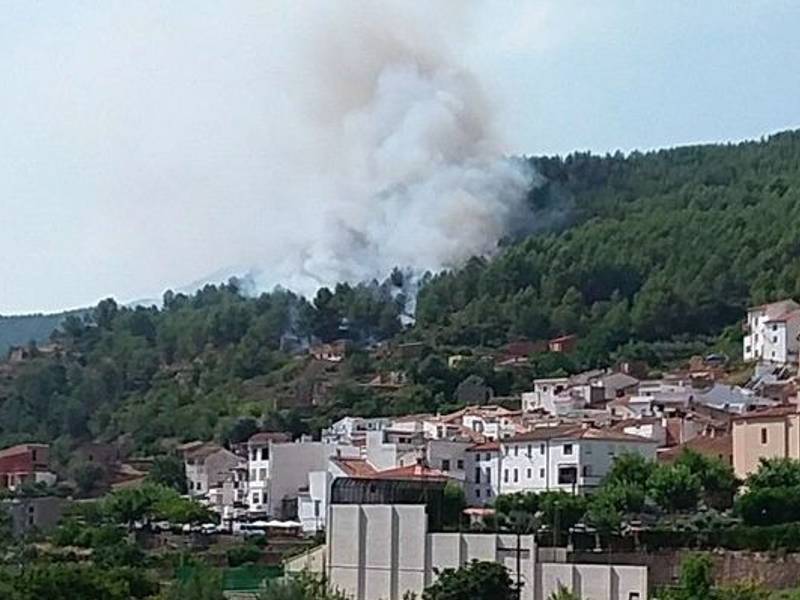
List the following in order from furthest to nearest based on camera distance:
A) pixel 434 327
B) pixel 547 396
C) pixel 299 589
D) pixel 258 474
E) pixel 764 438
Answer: pixel 434 327 → pixel 547 396 → pixel 258 474 → pixel 764 438 → pixel 299 589

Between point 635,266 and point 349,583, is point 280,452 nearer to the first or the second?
point 349,583

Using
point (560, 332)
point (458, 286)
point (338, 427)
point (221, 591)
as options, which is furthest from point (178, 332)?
point (221, 591)

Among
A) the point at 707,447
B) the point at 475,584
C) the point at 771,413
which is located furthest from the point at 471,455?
the point at 475,584

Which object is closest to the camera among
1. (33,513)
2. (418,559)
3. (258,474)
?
(418,559)

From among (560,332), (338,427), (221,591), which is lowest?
(221,591)

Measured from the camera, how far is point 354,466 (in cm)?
5116

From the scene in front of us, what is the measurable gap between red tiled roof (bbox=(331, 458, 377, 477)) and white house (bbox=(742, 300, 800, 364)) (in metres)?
17.6

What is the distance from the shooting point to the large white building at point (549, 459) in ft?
154

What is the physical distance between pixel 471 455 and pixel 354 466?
3.01 m

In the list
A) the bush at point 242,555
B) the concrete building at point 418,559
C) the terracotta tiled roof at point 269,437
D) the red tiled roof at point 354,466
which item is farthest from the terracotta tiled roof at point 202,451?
the concrete building at point 418,559

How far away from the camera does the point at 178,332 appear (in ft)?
294

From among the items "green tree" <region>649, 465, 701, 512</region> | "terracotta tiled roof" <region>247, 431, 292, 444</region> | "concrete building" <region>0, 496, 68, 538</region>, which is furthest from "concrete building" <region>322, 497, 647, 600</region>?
"terracotta tiled roof" <region>247, 431, 292, 444</region>

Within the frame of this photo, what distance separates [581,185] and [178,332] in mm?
32668

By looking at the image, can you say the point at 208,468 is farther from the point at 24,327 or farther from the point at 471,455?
the point at 24,327
